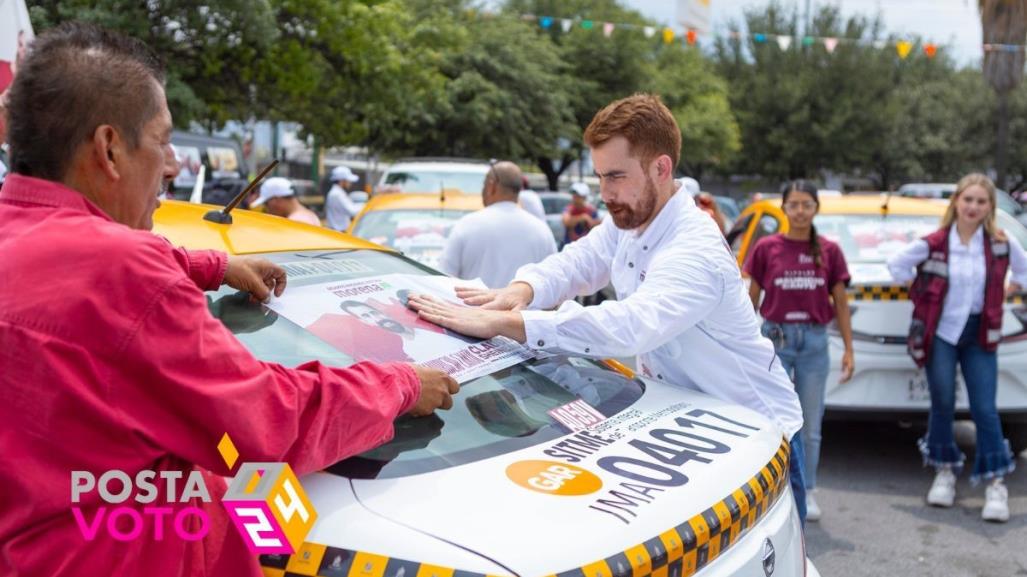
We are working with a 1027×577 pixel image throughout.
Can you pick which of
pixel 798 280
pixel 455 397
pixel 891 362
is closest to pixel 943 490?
pixel 891 362

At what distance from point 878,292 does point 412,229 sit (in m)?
3.91

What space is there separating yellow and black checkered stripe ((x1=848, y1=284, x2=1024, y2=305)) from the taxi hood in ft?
11.9

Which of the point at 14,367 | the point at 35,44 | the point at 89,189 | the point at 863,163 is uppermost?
the point at 35,44

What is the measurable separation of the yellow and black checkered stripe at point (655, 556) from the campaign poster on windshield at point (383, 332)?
0.74m

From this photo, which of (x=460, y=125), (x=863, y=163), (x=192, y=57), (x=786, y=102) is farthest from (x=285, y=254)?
(x=863, y=163)

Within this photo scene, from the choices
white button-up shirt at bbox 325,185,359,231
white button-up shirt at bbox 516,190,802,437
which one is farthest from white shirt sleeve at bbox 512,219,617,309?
white button-up shirt at bbox 325,185,359,231

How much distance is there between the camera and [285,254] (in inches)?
115

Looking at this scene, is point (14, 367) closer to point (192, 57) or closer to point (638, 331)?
point (638, 331)

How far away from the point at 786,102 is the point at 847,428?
1451 inches

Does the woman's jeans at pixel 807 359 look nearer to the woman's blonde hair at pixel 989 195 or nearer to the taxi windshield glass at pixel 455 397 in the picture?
the woman's blonde hair at pixel 989 195

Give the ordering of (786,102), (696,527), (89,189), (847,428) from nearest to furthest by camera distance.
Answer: (89,189) < (696,527) < (847,428) < (786,102)

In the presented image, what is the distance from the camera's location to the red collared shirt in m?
1.54

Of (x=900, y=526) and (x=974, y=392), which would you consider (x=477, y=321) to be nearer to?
(x=900, y=526)

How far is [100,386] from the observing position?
5.14 ft
